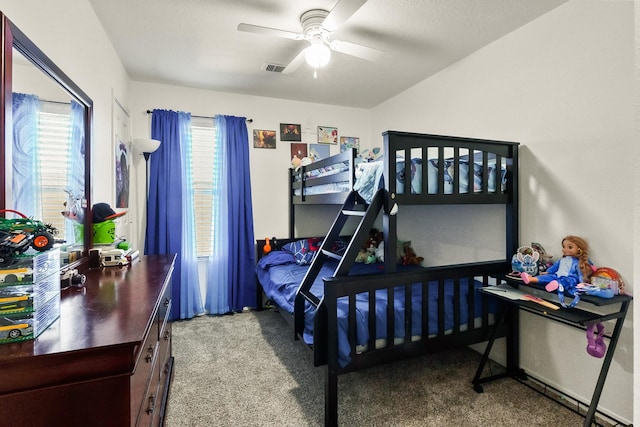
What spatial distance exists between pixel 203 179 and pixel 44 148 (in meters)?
2.20

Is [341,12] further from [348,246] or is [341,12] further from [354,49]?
[348,246]

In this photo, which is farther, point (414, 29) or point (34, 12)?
point (414, 29)

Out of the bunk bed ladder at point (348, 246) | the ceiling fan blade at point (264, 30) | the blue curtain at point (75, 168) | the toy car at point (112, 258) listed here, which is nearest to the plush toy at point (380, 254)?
the bunk bed ladder at point (348, 246)

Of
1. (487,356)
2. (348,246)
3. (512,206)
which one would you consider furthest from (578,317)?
(348,246)

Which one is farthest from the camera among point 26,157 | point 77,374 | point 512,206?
point 512,206

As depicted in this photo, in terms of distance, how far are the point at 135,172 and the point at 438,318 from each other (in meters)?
3.21

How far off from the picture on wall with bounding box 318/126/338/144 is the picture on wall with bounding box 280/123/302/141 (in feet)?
0.90

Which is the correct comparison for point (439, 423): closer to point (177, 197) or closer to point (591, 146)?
point (591, 146)

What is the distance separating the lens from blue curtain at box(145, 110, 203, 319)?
132 inches

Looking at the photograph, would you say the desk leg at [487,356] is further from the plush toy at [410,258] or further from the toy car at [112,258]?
the toy car at [112,258]

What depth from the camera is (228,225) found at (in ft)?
11.9

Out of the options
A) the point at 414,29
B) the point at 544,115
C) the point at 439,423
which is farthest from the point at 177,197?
the point at 544,115

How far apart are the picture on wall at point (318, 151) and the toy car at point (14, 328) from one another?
339 cm

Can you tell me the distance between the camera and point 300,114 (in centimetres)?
402
